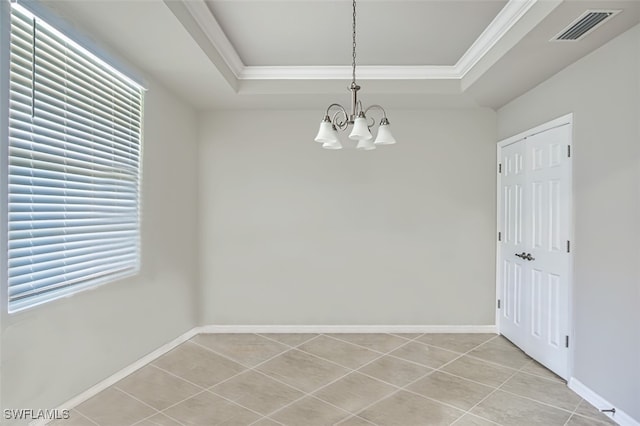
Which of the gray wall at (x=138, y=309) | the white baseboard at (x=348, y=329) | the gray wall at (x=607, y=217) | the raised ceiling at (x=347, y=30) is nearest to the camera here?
the gray wall at (x=138, y=309)

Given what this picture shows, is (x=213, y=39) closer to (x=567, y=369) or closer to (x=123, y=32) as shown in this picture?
(x=123, y=32)

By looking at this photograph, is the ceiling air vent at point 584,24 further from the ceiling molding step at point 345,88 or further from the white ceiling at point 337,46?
the ceiling molding step at point 345,88

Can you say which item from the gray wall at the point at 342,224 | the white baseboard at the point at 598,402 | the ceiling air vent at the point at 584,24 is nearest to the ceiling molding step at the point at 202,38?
the gray wall at the point at 342,224

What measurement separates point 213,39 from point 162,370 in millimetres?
2711

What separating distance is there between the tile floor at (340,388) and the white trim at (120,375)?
0.04 meters

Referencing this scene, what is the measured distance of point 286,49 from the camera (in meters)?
3.36

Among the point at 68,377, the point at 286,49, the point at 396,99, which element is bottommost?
the point at 68,377

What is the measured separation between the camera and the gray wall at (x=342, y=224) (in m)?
4.37

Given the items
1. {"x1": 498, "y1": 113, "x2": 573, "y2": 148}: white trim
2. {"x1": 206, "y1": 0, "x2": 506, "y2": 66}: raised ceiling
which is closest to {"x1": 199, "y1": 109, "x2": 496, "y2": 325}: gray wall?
{"x1": 498, "y1": 113, "x2": 573, "y2": 148}: white trim

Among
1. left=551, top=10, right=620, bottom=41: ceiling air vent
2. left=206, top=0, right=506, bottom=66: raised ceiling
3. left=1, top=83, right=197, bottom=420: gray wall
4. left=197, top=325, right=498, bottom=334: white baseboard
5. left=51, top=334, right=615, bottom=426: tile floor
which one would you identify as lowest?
left=51, top=334, right=615, bottom=426: tile floor

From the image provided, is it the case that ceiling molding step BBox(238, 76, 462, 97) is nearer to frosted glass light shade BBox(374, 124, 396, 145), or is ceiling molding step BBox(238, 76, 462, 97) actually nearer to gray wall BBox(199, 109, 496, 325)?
gray wall BBox(199, 109, 496, 325)

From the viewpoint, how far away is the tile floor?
8.34 feet

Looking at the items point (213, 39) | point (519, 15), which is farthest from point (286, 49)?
point (519, 15)

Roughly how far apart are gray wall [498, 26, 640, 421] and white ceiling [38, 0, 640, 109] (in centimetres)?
23
